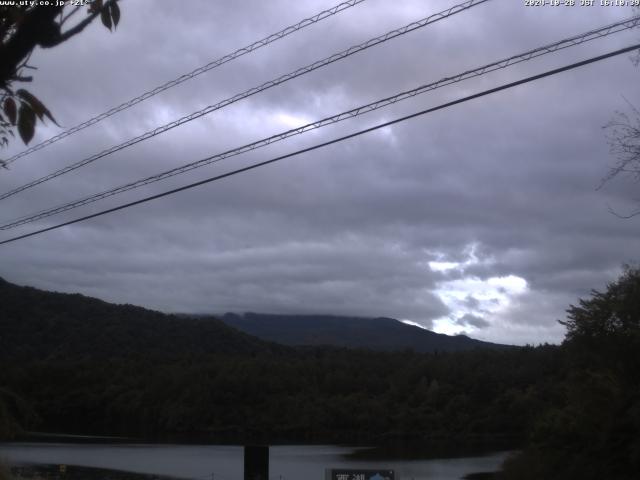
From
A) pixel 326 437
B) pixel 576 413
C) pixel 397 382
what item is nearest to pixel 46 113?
pixel 576 413

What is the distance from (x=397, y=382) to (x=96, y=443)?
103 feet

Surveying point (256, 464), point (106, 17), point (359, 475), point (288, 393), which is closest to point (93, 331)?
point (288, 393)

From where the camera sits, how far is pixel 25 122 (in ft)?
13.5

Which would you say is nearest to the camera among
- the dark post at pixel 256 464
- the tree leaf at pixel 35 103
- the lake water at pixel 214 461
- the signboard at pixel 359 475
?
the tree leaf at pixel 35 103

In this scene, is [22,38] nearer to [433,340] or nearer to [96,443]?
[96,443]

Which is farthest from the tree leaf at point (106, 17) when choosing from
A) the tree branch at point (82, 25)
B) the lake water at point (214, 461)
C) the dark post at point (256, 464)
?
the lake water at point (214, 461)

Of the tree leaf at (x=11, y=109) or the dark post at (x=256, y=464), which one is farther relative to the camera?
the dark post at (x=256, y=464)

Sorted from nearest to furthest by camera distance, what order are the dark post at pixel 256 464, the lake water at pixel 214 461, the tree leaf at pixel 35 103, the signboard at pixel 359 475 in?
the tree leaf at pixel 35 103
the signboard at pixel 359 475
the dark post at pixel 256 464
the lake water at pixel 214 461

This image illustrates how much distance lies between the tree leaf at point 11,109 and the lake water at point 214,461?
3330cm

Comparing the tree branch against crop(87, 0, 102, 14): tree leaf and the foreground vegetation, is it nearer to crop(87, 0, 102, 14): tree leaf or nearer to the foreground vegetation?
crop(87, 0, 102, 14): tree leaf

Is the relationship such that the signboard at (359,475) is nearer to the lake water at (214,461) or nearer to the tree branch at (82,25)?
the tree branch at (82,25)

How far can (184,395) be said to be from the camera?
7962 centimetres

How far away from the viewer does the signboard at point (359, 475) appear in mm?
15492

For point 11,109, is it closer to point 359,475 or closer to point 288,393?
point 359,475
